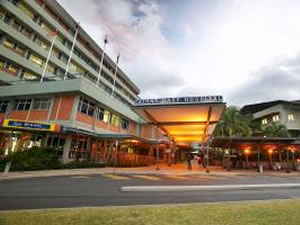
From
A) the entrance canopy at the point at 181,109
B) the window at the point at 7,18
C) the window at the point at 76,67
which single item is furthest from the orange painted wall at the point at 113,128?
the window at the point at 7,18

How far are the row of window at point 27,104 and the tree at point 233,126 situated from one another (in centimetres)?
2932

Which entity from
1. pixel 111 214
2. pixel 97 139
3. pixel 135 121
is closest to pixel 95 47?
pixel 135 121

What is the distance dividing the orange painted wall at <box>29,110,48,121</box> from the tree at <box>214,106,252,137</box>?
29317 mm

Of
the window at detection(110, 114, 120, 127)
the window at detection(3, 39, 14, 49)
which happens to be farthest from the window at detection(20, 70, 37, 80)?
the window at detection(110, 114, 120, 127)

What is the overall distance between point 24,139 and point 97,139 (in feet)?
26.4

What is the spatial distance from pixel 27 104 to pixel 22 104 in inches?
38.6

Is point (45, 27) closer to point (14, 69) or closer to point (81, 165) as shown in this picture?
point (14, 69)

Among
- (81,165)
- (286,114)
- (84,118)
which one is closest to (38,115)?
(84,118)

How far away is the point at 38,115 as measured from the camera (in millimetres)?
23406

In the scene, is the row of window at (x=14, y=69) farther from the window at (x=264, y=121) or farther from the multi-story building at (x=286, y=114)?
the window at (x=264, y=121)

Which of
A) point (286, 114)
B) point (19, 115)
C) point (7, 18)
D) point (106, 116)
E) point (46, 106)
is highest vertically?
point (7, 18)

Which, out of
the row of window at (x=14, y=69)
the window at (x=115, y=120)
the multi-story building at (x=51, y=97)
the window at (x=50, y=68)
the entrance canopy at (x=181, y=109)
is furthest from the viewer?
the window at (x=50, y=68)

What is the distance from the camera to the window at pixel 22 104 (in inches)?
970

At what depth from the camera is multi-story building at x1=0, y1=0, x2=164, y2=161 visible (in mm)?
21469
